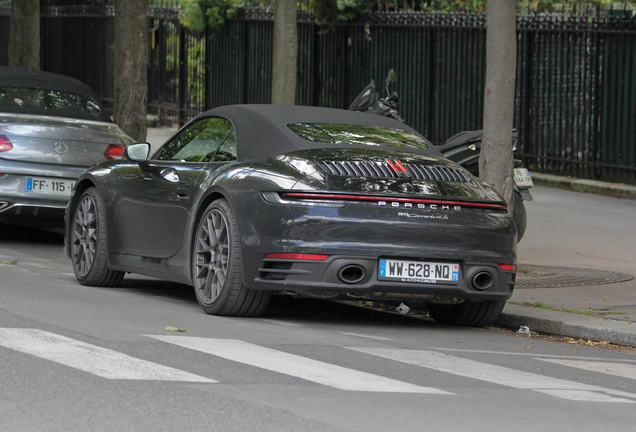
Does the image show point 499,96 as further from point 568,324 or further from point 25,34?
point 25,34

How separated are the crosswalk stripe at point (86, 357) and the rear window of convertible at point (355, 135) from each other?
2.33m

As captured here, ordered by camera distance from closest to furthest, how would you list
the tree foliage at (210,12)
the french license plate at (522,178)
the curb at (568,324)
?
the curb at (568,324)
the french license plate at (522,178)
the tree foliage at (210,12)

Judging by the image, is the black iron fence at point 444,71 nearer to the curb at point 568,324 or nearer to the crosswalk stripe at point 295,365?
the curb at point 568,324

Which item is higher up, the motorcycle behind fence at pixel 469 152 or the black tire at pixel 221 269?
the motorcycle behind fence at pixel 469 152

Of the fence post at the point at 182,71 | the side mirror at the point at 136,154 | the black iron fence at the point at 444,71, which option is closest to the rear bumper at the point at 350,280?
the side mirror at the point at 136,154

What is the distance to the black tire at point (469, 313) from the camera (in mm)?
8094

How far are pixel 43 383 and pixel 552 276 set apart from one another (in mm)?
5699

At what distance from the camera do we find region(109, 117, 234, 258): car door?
8250mm

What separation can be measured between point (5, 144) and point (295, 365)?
6.11 m

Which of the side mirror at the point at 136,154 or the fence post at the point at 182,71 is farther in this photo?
the fence post at the point at 182,71

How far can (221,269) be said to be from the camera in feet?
25.0

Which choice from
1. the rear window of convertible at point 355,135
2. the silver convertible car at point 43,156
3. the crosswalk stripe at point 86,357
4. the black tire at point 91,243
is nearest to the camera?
the crosswalk stripe at point 86,357

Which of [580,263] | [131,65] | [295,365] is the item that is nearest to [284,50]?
[131,65]

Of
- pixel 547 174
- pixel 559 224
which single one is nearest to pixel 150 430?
pixel 559 224
